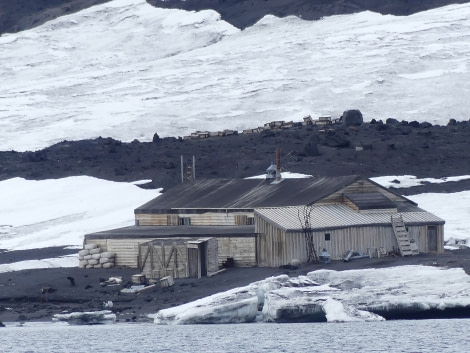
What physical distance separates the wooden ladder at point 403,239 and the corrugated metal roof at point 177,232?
211 inches

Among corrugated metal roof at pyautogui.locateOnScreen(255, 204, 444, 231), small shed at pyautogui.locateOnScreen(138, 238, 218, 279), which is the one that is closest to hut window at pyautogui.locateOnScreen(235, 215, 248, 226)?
corrugated metal roof at pyautogui.locateOnScreen(255, 204, 444, 231)

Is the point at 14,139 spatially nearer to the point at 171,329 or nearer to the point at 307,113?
the point at 307,113

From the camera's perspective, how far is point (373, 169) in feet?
258

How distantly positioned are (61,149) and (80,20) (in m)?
37.3

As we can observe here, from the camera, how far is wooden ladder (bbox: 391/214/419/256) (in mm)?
56969

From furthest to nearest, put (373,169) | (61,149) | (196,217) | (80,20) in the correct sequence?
1. (80,20)
2. (61,149)
3. (373,169)
4. (196,217)

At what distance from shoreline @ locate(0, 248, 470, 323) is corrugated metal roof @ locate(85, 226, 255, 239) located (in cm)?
162

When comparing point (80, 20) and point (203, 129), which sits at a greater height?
point (80, 20)

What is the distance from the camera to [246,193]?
2450 inches

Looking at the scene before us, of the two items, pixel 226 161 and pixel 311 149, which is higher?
pixel 311 149

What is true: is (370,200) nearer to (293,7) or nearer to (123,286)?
(123,286)

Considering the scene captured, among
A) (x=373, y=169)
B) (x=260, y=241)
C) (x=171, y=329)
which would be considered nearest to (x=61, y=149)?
(x=373, y=169)

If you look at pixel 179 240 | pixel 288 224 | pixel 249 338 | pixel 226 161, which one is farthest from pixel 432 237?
pixel 226 161

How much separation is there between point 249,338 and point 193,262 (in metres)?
12.6
